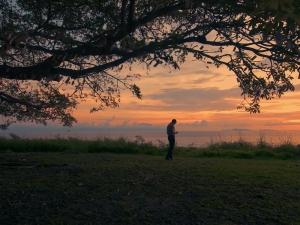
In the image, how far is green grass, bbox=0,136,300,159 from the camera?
23969 millimetres

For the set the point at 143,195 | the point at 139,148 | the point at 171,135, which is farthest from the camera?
the point at 139,148

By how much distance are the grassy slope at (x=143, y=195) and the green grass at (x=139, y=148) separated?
800cm

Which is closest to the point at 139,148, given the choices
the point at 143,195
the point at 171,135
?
the point at 171,135

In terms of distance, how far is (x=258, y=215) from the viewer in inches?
421

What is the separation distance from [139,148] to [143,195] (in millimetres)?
13677

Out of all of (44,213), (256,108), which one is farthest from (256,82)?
(44,213)

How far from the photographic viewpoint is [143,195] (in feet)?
38.7

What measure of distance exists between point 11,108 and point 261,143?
14493mm

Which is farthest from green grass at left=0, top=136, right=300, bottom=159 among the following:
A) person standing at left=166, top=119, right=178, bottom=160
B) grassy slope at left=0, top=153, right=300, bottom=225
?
grassy slope at left=0, top=153, right=300, bottom=225

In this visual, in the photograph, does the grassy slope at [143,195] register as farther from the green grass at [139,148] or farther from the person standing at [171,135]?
the green grass at [139,148]

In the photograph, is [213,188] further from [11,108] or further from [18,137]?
[18,137]

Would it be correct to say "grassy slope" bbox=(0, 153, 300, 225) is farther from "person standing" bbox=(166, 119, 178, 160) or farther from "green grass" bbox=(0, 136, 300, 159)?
"green grass" bbox=(0, 136, 300, 159)

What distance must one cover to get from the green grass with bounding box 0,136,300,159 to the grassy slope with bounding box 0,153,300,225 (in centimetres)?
800

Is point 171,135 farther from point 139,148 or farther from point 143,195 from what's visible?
point 143,195
